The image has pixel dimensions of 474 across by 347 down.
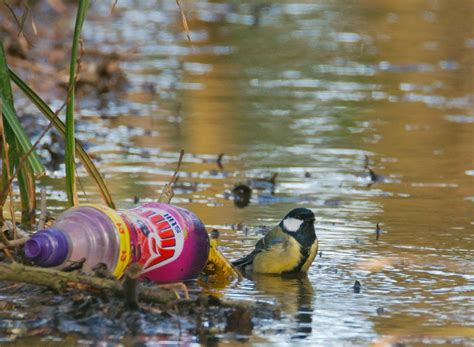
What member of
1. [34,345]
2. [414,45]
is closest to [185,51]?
[414,45]

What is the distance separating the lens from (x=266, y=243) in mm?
6742

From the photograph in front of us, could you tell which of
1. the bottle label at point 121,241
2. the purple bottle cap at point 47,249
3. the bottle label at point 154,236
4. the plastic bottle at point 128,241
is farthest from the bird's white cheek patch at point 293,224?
the purple bottle cap at point 47,249

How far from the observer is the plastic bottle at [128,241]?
576 cm

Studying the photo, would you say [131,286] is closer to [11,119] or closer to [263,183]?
[11,119]

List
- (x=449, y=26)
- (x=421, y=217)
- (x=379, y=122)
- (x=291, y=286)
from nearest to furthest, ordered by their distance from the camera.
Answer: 1. (x=291, y=286)
2. (x=421, y=217)
3. (x=379, y=122)
4. (x=449, y=26)

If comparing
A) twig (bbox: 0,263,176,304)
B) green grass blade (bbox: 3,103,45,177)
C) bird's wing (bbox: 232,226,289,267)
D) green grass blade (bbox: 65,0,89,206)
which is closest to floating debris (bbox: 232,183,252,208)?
bird's wing (bbox: 232,226,289,267)

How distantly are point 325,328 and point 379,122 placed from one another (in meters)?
7.28

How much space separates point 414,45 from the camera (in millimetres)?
19031

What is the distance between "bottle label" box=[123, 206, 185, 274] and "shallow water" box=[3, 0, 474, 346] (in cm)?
36

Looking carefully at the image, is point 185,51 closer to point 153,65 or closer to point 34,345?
point 153,65

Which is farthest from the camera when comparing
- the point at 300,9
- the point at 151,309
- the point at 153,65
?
the point at 300,9

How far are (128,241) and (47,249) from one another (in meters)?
0.39

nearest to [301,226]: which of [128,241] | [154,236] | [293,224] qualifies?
[293,224]

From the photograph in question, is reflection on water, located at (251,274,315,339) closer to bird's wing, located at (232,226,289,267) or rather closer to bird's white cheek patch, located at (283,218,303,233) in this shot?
bird's wing, located at (232,226,289,267)
